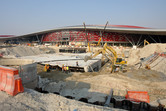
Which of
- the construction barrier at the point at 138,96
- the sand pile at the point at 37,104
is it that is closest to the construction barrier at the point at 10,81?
the sand pile at the point at 37,104

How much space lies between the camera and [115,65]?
16.4 metres

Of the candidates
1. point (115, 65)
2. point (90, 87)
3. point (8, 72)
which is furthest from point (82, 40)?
point (8, 72)

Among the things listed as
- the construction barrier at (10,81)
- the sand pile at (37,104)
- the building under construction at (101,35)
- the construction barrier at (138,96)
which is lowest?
the construction barrier at (138,96)

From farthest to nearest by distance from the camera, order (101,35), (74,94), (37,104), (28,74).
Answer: (101,35) < (74,94) < (28,74) < (37,104)

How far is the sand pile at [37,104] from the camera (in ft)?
13.0

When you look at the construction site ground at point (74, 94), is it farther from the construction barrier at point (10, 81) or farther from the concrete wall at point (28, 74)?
the concrete wall at point (28, 74)

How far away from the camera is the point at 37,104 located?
13.9ft

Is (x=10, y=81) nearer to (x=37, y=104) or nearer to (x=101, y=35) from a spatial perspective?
(x=37, y=104)

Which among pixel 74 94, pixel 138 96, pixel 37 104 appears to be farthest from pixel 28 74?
pixel 138 96

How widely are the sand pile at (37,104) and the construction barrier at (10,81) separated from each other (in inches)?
8.4

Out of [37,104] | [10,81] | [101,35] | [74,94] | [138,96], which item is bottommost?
[74,94]

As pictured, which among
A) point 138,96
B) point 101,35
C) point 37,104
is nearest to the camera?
point 37,104

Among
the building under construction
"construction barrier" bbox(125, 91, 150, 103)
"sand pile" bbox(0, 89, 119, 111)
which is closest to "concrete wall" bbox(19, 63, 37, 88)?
"sand pile" bbox(0, 89, 119, 111)

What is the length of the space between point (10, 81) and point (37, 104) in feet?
5.67
